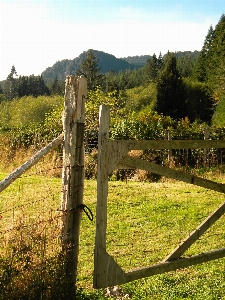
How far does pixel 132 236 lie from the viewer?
6.25m

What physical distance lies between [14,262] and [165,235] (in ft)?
11.6

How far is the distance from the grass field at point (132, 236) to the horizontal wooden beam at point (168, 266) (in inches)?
24.1

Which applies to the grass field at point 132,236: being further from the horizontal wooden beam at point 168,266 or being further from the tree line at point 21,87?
the tree line at point 21,87

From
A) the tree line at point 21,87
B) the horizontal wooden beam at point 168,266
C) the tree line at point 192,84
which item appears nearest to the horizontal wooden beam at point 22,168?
the horizontal wooden beam at point 168,266

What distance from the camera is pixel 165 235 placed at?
20.7 feet

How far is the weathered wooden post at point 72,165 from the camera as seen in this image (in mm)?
3332

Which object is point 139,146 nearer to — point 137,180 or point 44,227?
point 44,227

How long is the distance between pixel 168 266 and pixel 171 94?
39019 mm

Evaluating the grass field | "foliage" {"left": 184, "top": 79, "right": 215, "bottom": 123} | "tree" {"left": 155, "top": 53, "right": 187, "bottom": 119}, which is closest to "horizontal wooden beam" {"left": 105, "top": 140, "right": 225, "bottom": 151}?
the grass field

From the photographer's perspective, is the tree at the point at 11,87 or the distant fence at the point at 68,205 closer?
the distant fence at the point at 68,205

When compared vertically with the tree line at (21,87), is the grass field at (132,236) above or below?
below

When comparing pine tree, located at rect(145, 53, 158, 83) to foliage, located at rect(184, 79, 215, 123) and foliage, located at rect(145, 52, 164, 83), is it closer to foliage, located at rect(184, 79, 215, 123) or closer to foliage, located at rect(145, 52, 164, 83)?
foliage, located at rect(145, 52, 164, 83)

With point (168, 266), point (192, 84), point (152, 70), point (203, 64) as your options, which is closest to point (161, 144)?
point (168, 266)

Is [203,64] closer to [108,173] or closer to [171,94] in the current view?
[171,94]
